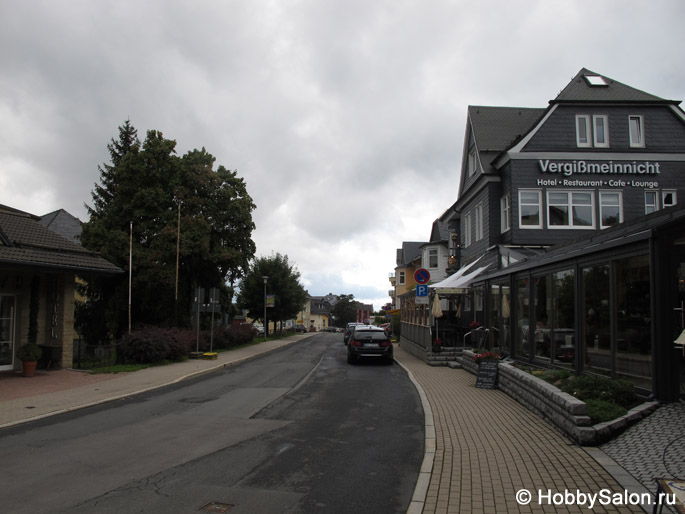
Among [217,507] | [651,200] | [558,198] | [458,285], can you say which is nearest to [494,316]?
[458,285]

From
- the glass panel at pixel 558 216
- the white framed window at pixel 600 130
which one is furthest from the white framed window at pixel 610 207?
the white framed window at pixel 600 130

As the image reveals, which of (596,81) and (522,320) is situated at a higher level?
(596,81)

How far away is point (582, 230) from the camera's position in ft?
73.8

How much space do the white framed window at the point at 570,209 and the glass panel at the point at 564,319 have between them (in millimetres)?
12027

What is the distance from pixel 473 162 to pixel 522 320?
49.8 feet

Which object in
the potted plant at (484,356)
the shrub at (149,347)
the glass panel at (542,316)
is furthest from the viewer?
the shrub at (149,347)

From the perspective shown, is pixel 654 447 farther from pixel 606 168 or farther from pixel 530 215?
pixel 606 168

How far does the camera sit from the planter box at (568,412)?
21.5 ft

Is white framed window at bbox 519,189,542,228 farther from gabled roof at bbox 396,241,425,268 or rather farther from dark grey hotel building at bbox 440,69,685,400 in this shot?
gabled roof at bbox 396,241,425,268

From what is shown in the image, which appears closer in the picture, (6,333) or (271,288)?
(6,333)

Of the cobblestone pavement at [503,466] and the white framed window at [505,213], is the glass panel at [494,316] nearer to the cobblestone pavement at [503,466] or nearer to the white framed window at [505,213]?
the white framed window at [505,213]

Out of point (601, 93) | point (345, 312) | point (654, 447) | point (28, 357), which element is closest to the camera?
point (654, 447)

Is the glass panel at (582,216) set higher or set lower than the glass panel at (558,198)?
lower

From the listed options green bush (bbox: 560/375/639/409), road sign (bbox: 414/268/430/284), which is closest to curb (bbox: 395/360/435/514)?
green bush (bbox: 560/375/639/409)
